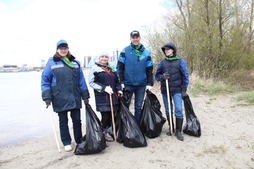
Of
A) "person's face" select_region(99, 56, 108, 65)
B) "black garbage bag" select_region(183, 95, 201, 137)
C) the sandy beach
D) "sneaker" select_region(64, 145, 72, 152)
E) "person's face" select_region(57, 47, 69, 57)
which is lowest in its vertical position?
the sandy beach

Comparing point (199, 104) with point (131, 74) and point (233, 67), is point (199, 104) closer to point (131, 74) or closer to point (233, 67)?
point (131, 74)

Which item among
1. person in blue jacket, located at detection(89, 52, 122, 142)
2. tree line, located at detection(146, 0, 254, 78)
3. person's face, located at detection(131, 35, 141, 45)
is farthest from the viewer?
tree line, located at detection(146, 0, 254, 78)

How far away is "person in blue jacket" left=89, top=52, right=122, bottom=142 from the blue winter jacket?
139mm

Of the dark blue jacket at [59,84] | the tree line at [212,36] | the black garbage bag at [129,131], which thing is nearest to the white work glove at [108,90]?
the black garbage bag at [129,131]

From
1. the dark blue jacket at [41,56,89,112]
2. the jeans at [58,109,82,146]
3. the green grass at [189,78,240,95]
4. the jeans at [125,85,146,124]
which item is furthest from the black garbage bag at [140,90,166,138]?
the green grass at [189,78,240,95]

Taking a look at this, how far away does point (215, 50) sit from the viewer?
1055 centimetres

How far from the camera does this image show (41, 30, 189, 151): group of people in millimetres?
3400

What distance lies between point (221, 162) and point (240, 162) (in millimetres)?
233

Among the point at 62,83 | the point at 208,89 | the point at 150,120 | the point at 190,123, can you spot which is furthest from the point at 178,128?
the point at 208,89

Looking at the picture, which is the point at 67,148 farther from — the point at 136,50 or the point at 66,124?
the point at 136,50

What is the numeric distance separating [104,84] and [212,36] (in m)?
7.84

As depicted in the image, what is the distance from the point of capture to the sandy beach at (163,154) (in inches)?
121

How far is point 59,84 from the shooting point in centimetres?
339

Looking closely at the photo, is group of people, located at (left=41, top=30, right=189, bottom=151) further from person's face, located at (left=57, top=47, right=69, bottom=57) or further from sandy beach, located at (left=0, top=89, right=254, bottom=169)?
sandy beach, located at (left=0, top=89, right=254, bottom=169)
